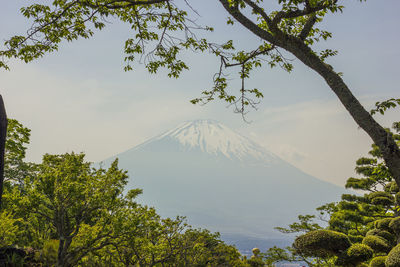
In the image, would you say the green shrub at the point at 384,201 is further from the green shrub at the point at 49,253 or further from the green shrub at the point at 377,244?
the green shrub at the point at 49,253

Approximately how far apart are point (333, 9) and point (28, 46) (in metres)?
4.51

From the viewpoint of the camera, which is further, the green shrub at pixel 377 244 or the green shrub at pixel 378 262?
the green shrub at pixel 377 244

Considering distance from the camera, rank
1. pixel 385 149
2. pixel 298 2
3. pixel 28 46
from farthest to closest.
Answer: pixel 28 46, pixel 298 2, pixel 385 149

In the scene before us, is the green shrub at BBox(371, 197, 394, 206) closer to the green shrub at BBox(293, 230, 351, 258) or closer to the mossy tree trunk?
the green shrub at BBox(293, 230, 351, 258)

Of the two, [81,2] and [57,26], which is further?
[57,26]

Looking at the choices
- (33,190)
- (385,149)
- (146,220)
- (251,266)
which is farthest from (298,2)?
(251,266)

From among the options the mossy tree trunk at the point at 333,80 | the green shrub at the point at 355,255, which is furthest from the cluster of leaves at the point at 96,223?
the mossy tree trunk at the point at 333,80

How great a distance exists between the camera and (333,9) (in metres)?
3.29

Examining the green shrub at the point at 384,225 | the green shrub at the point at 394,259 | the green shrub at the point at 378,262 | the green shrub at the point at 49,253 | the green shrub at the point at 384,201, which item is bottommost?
the green shrub at the point at 49,253

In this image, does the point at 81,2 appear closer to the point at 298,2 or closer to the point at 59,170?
the point at 298,2

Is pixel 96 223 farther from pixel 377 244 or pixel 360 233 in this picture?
pixel 360 233

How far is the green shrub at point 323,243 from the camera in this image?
7.75m

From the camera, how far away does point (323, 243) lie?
7.74m

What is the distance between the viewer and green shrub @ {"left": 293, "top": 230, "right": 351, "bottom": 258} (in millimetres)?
7750
